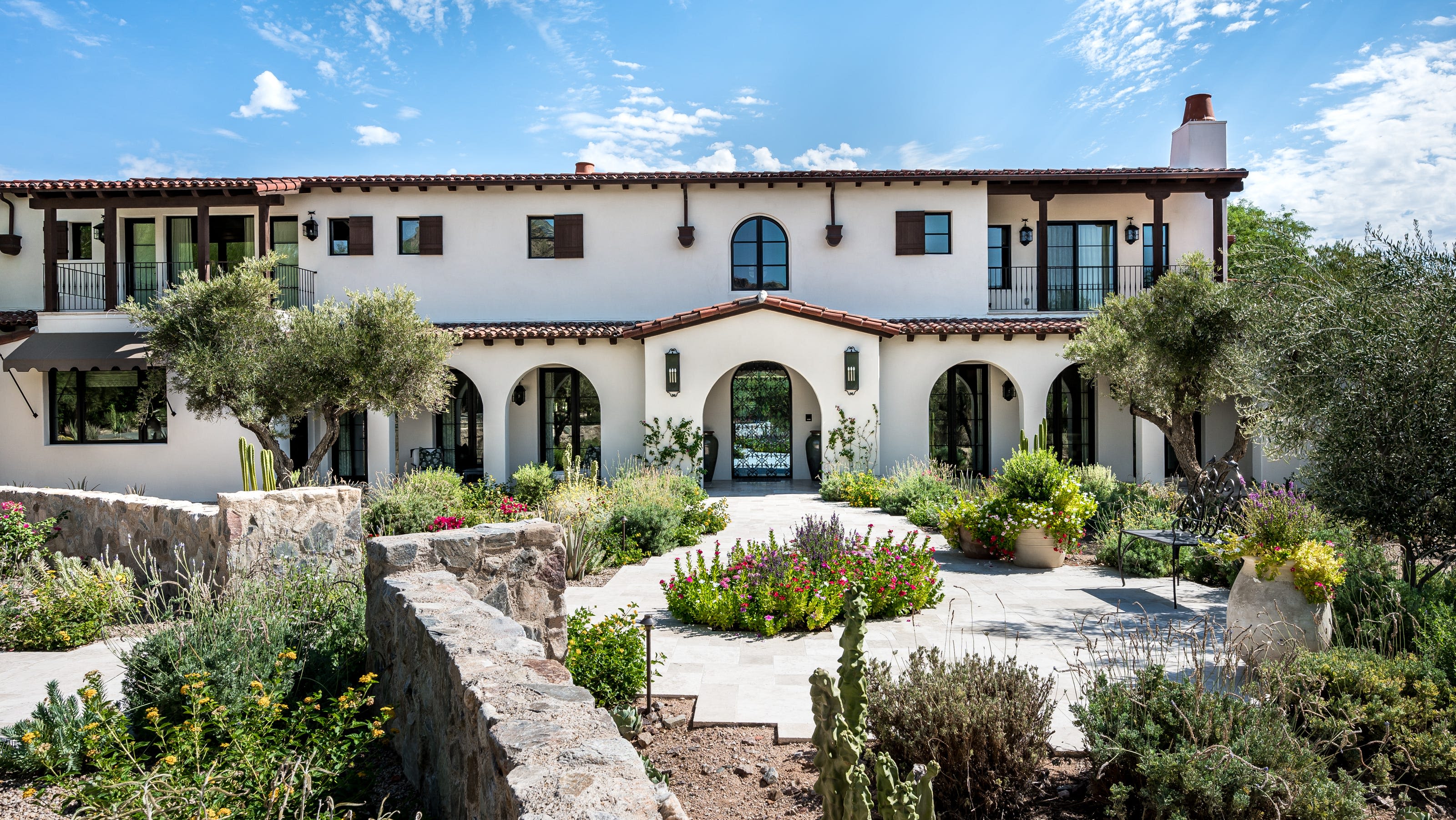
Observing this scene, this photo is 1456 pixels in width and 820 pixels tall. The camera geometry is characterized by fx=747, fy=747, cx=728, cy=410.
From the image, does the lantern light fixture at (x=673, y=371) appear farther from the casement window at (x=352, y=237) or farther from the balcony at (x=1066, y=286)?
the balcony at (x=1066, y=286)

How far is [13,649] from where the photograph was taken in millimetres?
5957

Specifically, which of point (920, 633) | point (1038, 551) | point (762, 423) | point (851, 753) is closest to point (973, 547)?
point (1038, 551)

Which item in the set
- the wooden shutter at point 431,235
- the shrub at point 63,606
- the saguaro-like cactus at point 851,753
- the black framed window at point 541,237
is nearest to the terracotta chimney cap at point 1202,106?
the black framed window at point 541,237

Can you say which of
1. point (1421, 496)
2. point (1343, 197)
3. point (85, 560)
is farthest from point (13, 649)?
point (1343, 197)

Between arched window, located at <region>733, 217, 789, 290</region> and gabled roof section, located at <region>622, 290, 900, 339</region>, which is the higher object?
arched window, located at <region>733, 217, 789, 290</region>

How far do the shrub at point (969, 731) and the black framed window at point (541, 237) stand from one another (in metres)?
15.3

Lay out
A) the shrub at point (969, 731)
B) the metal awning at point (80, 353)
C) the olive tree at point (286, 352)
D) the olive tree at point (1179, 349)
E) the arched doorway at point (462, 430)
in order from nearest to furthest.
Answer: the shrub at point (969, 731) → the olive tree at point (1179, 349) → the olive tree at point (286, 352) → the metal awning at point (80, 353) → the arched doorway at point (462, 430)

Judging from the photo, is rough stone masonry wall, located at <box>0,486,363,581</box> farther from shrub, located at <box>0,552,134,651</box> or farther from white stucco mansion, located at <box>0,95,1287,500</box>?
white stucco mansion, located at <box>0,95,1287,500</box>

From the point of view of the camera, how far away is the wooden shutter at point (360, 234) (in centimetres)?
1694

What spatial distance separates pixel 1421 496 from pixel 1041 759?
476 cm

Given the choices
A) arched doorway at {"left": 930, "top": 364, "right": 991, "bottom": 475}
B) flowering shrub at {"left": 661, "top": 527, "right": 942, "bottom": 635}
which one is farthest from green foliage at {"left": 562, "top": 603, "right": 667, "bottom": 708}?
arched doorway at {"left": 930, "top": 364, "right": 991, "bottom": 475}

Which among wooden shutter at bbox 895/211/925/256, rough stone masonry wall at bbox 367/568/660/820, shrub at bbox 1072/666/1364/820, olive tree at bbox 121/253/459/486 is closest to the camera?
rough stone masonry wall at bbox 367/568/660/820

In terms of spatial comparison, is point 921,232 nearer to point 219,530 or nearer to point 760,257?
point 760,257

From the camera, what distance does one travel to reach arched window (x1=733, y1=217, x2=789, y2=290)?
690 inches
